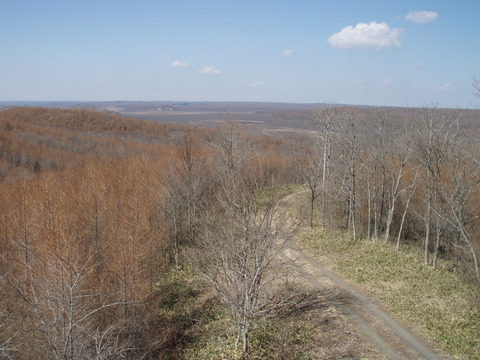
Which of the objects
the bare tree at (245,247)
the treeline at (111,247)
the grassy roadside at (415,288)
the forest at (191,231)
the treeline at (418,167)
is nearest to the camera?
the treeline at (111,247)

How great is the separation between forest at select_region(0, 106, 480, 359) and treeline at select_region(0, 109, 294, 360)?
0.11m

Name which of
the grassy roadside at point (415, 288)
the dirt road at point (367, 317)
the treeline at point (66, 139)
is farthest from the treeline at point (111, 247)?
the grassy roadside at point (415, 288)

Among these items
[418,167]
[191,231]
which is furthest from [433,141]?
[191,231]

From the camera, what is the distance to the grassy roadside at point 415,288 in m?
12.5

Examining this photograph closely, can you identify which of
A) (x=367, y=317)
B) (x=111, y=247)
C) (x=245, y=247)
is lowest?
(x=367, y=317)

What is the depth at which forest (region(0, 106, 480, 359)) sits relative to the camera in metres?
11.5

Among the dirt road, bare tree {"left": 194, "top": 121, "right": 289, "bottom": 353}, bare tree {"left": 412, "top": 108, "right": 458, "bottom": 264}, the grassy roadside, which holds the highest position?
bare tree {"left": 412, "top": 108, "right": 458, "bottom": 264}

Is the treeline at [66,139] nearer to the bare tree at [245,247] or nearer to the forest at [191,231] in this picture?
the forest at [191,231]

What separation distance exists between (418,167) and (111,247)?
17860mm

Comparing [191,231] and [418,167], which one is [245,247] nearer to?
[191,231]

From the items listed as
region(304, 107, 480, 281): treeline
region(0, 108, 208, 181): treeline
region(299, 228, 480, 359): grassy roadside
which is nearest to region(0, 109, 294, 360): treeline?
region(0, 108, 208, 181): treeline

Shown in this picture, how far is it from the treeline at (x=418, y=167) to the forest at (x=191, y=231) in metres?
0.14

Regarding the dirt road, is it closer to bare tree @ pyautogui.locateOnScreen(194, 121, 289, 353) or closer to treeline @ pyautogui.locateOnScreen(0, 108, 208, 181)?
bare tree @ pyautogui.locateOnScreen(194, 121, 289, 353)

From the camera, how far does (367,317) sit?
45.7ft
